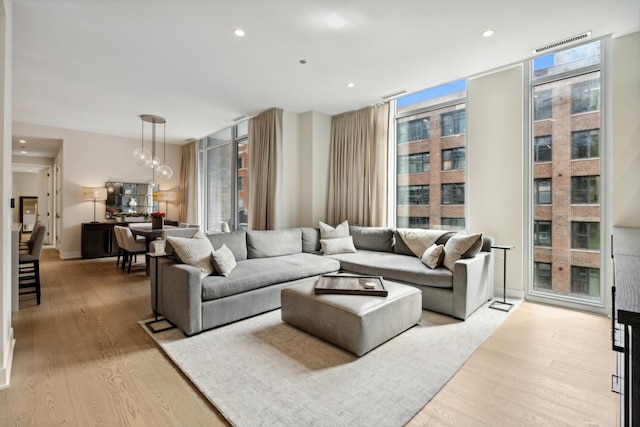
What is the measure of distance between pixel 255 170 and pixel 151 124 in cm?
268

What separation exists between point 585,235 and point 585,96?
1.55 meters

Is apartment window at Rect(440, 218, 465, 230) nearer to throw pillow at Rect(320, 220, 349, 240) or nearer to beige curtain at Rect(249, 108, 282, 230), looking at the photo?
throw pillow at Rect(320, 220, 349, 240)

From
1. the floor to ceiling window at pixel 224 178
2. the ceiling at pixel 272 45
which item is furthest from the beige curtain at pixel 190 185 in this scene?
the ceiling at pixel 272 45

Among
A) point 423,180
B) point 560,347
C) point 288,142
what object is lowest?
point 560,347

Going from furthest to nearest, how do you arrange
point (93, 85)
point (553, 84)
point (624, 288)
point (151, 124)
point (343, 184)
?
point (151, 124)
point (343, 184)
point (93, 85)
point (553, 84)
point (624, 288)

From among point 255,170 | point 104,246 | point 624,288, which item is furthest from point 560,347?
point 104,246

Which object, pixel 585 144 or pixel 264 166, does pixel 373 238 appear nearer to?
pixel 264 166

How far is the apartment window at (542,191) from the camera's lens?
3512 millimetres

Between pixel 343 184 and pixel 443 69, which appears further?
pixel 343 184

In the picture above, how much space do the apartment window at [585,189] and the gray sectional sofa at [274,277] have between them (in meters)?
1.02

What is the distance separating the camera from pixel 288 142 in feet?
17.2

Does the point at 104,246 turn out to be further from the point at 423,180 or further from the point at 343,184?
the point at 423,180

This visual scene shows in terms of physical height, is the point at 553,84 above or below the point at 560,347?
above

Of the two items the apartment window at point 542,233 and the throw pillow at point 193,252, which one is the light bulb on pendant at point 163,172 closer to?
the throw pillow at point 193,252
